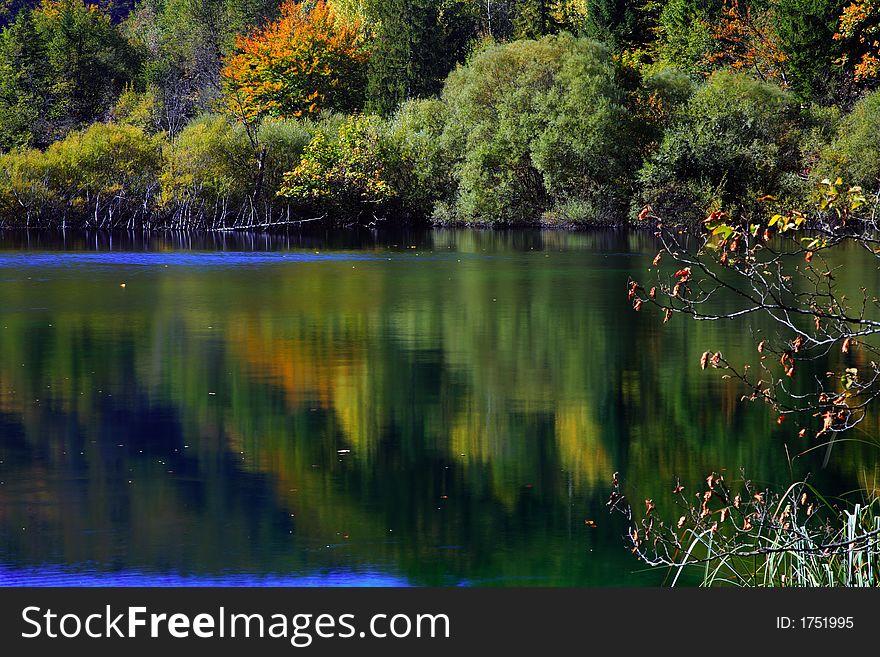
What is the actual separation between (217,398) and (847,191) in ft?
32.2

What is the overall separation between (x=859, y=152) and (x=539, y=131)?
487 inches

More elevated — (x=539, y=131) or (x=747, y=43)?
(x=747, y=43)

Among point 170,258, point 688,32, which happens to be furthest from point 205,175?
point 688,32

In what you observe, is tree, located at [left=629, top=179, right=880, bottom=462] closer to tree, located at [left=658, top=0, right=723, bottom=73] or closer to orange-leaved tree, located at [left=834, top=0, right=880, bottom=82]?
orange-leaved tree, located at [left=834, top=0, right=880, bottom=82]

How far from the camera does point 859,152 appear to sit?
51656mm

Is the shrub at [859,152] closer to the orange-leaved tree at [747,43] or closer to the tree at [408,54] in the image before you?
the orange-leaved tree at [747,43]

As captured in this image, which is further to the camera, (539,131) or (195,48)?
(195,48)

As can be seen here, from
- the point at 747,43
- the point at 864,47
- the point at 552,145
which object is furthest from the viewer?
the point at 747,43

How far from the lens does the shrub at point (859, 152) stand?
51312 mm

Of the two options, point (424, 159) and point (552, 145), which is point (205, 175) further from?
point (552, 145)

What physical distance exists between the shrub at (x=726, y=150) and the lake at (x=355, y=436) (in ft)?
82.0

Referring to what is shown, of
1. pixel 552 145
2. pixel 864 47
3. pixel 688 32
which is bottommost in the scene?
pixel 552 145

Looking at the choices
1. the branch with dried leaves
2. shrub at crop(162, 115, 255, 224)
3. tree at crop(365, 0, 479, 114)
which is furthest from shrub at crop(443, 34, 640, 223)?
the branch with dried leaves

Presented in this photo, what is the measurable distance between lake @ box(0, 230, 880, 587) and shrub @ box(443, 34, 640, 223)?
24.3 metres
